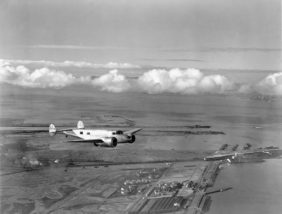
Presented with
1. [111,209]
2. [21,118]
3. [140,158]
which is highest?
[21,118]

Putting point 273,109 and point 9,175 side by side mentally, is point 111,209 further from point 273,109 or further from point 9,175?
point 273,109

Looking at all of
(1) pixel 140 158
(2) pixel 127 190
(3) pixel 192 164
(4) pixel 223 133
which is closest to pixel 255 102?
(4) pixel 223 133

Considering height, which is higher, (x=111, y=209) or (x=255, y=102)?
(x=255, y=102)

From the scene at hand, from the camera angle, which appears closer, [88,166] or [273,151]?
[88,166]

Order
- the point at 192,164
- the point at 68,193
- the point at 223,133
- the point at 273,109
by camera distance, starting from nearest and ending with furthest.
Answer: the point at 68,193 < the point at 192,164 < the point at 223,133 < the point at 273,109

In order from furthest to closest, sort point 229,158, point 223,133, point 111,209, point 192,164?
1. point 223,133
2. point 229,158
3. point 192,164
4. point 111,209

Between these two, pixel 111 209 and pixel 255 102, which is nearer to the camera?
pixel 111 209

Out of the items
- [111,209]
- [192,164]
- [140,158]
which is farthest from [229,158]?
[111,209]

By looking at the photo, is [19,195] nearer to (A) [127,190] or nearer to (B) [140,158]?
(A) [127,190]

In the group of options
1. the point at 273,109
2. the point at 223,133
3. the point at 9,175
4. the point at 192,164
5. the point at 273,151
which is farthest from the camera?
the point at 273,109
